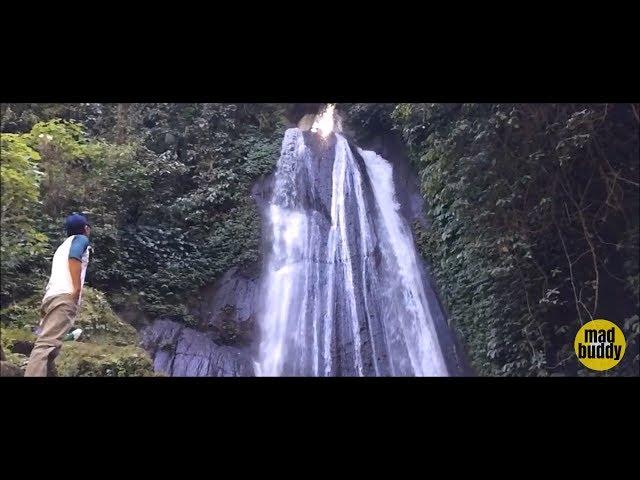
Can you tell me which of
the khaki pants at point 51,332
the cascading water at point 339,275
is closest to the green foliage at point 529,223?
the cascading water at point 339,275

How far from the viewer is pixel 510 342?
4520mm

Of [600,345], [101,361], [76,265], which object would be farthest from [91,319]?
[600,345]

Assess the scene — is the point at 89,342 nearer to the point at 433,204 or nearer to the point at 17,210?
the point at 17,210

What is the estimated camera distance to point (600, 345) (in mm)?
4188

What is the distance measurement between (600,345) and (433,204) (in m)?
1.53

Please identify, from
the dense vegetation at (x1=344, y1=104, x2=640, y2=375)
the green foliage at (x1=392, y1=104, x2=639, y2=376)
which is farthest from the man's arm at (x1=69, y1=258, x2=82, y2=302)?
the green foliage at (x1=392, y1=104, x2=639, y2=376)

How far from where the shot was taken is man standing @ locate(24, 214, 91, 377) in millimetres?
3928

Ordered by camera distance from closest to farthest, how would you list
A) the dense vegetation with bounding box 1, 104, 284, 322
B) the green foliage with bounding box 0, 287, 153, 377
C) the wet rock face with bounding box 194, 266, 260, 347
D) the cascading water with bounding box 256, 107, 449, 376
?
the green foliage with bounding box 0, 287, 153, 377 → the dense vegetation with bounding box 1, 104, 284, 322 → the cascading water with bounding box 256, 107, 449, 376 → the wet rock face with bounding box 194, 266, 260, 347

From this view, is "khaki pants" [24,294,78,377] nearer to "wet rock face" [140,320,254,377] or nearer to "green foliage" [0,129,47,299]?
"green foliage" [0,129,47,299]

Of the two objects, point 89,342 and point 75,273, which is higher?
point 75,273

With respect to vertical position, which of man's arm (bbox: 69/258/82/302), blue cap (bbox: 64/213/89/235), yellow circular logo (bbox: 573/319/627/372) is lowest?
yellow circular logo (bbox: 573/319/627/372)
